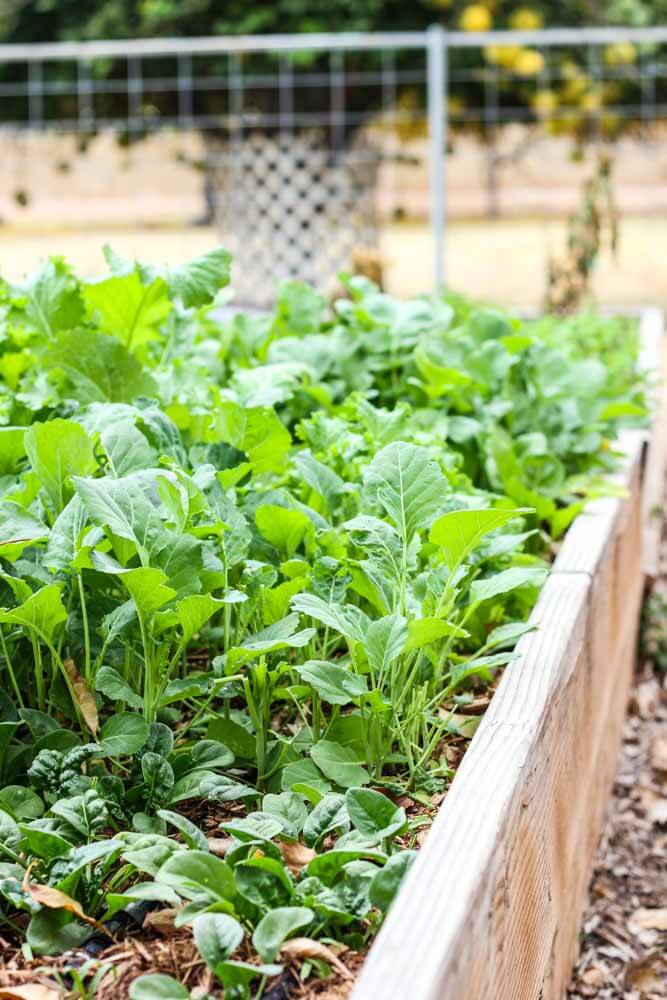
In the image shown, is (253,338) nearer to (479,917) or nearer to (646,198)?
(479,917)

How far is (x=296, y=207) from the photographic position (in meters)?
7.58

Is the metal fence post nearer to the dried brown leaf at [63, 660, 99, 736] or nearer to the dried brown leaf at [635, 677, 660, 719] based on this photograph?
the dried brown leaf at [635, 677, 660, 719]

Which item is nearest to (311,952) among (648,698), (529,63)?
(648,698)

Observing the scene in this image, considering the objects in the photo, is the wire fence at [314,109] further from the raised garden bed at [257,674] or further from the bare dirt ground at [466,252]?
the raised garden bed at [257,674]

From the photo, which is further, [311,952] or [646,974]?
[646,974]

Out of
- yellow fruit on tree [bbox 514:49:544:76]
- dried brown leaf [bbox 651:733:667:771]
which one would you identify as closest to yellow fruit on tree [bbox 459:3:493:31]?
yellow fruit on tree [bbox 514:49:544:76]

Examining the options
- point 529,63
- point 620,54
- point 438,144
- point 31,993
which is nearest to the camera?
point 31,993

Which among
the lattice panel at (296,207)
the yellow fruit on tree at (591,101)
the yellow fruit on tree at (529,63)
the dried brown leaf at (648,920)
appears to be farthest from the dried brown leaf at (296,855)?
the yellow fruit on tree at (591,101)

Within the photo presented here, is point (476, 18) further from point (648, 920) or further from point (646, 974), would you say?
point (646, 974)

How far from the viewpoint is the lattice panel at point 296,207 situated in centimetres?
756

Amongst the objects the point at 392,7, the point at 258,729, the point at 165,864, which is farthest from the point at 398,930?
the point at 392,7

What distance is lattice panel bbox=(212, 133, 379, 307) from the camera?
298 inches

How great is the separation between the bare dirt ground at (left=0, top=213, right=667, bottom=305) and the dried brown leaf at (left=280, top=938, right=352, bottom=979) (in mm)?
6902

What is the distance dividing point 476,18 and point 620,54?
0.97 m
